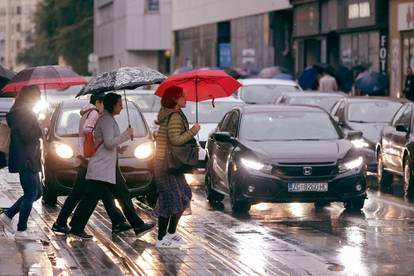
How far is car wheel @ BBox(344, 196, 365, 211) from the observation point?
19.2 m

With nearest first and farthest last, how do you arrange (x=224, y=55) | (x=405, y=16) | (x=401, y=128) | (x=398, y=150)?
(x=401, y=128) → (x=398, y=150) → (x=405, y=16) → (x=224, y=55)

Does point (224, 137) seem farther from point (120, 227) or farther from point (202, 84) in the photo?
point (120, 227)

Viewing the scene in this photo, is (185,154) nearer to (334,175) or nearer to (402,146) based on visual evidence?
(334,175)

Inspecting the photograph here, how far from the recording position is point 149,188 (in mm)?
19547

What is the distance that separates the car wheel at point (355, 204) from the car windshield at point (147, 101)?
476 inches

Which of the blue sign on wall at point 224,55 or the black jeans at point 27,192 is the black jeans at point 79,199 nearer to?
the black jeans at point 27,192

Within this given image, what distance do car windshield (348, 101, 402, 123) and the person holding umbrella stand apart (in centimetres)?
1195

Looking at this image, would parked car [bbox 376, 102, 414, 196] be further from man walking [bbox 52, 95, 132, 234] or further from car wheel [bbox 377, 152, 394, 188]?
man walking [bbox 52, 95, 132, 234]

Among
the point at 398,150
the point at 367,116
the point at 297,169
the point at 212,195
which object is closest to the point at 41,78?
the point at 297,169

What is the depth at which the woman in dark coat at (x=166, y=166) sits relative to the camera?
14.7 meters

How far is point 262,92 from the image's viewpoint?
121 ft

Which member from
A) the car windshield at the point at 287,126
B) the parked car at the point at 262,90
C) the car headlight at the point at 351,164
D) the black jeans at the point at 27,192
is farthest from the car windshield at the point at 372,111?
the black jeans at the point at 27,192

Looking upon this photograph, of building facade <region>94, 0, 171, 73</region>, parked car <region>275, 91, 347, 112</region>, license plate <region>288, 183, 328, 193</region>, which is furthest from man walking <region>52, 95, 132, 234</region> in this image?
building facade <region>94, 0, 171, 73</region>

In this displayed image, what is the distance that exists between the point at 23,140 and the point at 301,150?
4788 mm
